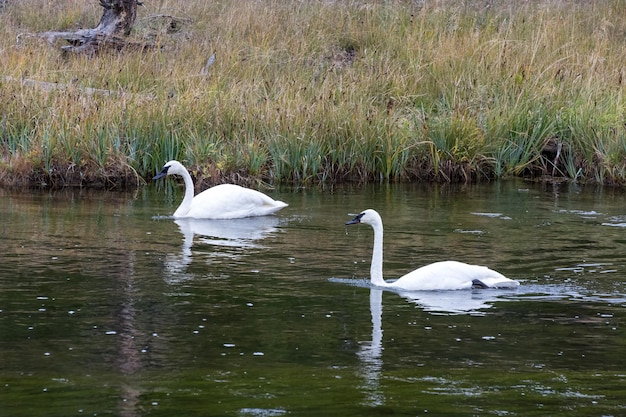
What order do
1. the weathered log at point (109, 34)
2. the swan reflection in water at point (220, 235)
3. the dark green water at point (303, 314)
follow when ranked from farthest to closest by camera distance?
the weathered log at point (109, 34), the swan reflection in water at point (220, 235), the dark green water at point (303, 314)

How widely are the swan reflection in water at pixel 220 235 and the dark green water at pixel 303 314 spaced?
0.03 meters

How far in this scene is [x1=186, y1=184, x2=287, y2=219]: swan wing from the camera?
13461mm

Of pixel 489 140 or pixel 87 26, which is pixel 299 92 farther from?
pixel 87 26

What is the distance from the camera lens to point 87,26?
2305cm

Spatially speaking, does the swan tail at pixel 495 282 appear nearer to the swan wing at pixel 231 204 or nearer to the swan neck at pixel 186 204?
the swan wing at pixel 231 204

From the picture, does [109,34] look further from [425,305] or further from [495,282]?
[425,305]

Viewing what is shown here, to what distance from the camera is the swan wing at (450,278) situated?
959 cm

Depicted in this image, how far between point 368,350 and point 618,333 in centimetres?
169

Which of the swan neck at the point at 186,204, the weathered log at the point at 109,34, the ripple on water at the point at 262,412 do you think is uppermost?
the weathered log at the point at 109,34

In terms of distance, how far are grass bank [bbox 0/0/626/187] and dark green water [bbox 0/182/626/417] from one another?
4.93 feet

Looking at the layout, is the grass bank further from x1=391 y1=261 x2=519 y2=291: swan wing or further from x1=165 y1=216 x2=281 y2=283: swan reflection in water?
x1=391 y1=261 x2=519 y2=291: swan wing

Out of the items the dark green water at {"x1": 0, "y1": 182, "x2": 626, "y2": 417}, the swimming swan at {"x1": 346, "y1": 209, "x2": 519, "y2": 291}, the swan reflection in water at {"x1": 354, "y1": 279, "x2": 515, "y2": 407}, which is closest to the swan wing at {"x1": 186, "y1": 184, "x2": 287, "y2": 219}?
the dark green water at {"x1": 0, "y1": 182, "x2": 626, "y2": 417}

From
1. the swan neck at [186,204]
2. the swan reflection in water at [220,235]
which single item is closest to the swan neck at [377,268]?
the swan reflection in water at [220,235]

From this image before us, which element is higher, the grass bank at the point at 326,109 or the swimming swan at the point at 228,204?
the grass bank at the point at 326,109
